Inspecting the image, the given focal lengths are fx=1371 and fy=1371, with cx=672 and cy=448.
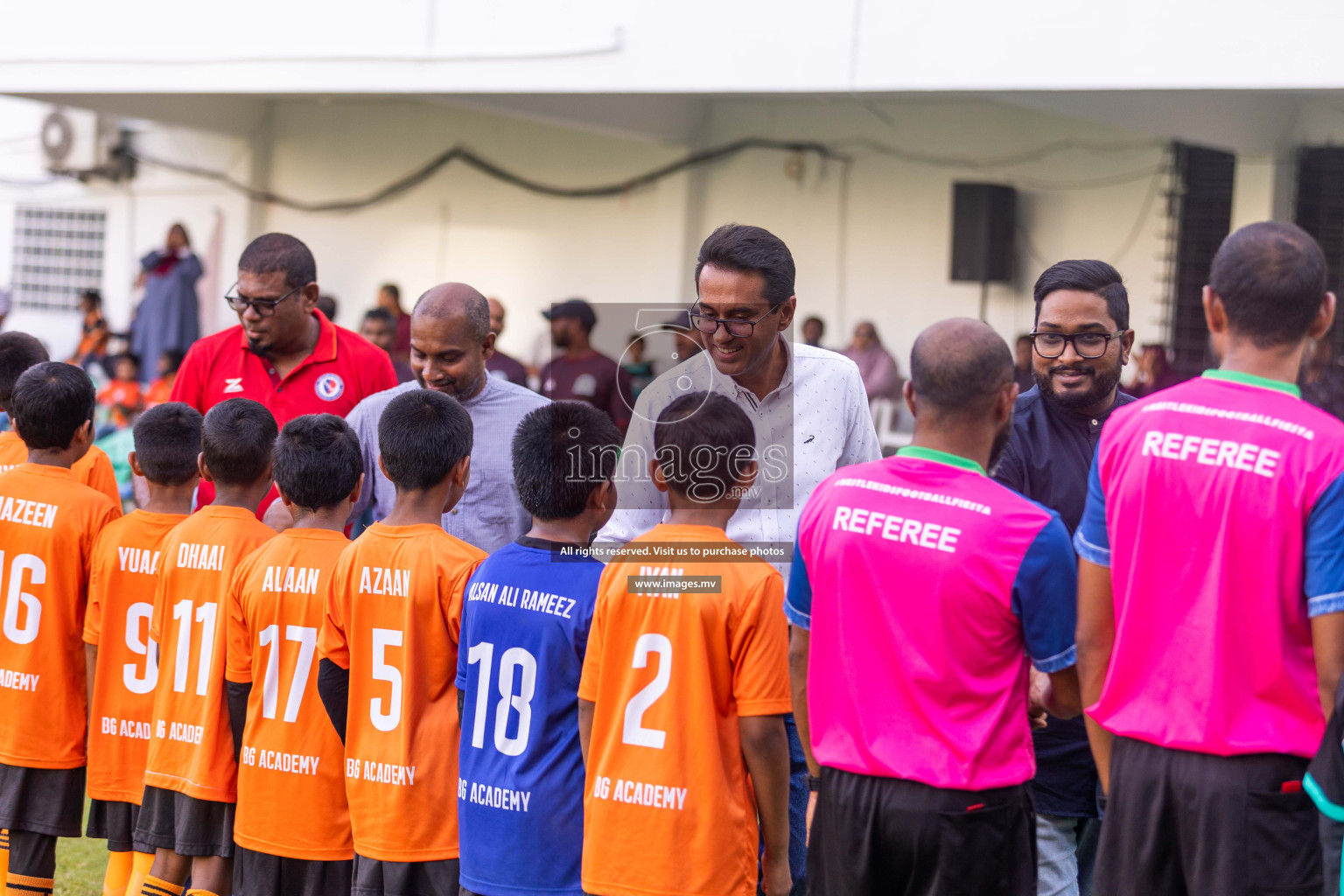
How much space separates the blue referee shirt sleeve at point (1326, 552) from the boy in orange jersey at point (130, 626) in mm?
2969

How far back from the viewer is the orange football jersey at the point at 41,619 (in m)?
4.07

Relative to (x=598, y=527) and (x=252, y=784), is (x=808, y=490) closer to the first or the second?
(x=598, y=527)

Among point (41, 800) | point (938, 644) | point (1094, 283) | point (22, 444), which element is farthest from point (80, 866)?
point (1094, 283)

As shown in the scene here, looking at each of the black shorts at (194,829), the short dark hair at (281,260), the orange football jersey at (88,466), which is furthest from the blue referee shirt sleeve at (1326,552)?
the orange football jersey at (88,466)

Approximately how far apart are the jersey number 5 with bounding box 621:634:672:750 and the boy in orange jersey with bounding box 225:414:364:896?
924mm

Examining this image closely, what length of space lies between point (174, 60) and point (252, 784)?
9.88 metres

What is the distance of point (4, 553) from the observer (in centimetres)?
410

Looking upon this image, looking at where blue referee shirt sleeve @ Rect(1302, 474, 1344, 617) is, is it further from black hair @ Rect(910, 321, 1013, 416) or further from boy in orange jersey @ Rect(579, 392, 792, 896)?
boy in orange jersey @ Rect(579, 392, 792, 896)

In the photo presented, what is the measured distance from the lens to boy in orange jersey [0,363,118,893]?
407 cm

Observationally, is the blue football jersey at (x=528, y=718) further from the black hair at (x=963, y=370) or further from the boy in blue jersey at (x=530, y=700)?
the black hair at (x=963, y=370)

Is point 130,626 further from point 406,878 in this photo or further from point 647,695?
point 647,695

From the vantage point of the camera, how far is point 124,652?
3.94 meters

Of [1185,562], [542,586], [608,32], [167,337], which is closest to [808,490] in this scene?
[542,586]

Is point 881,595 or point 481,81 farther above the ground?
point 481,81
